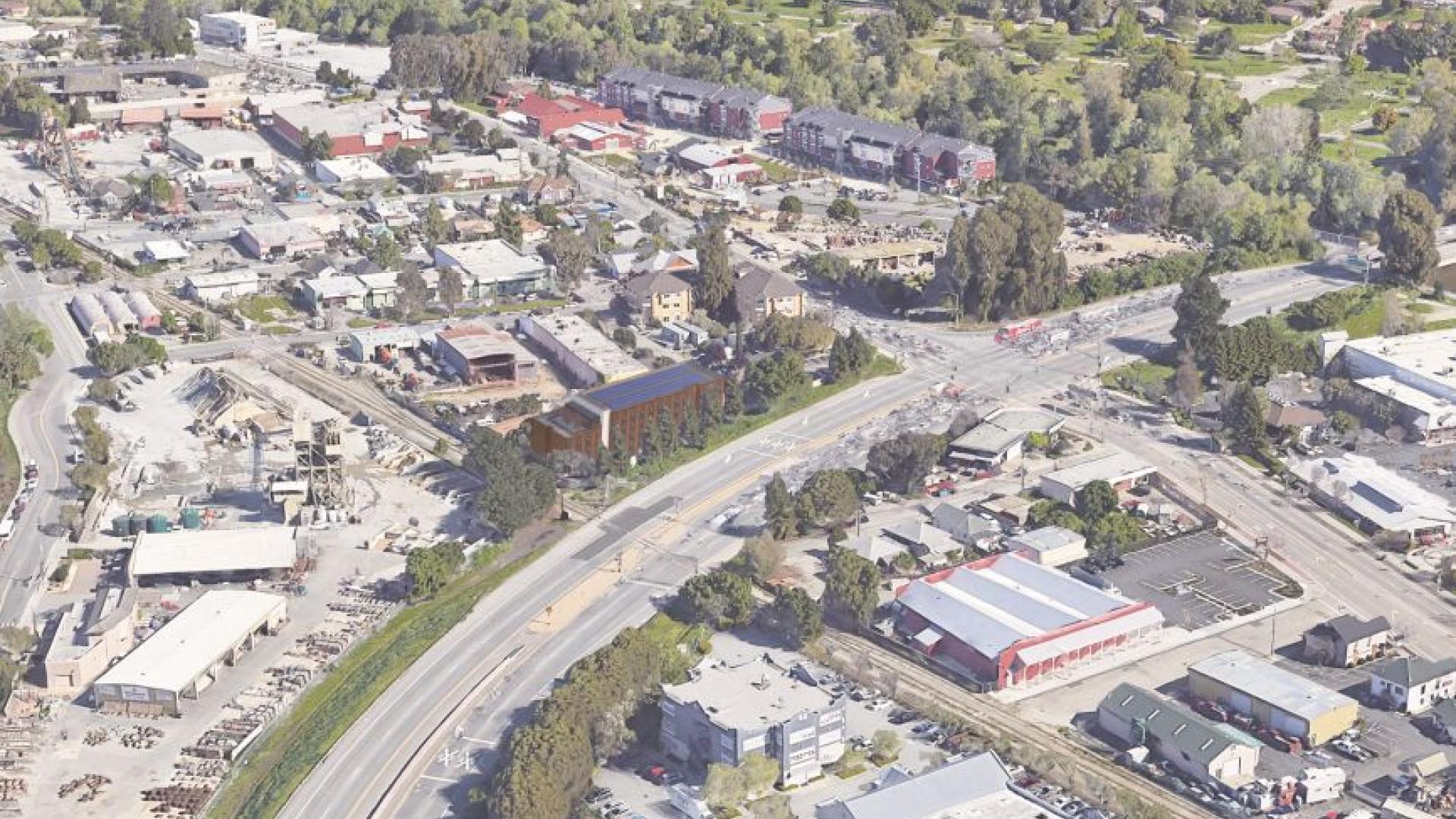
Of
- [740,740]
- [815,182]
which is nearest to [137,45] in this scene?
[815,182]

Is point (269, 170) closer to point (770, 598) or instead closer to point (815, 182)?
point (815, 182)

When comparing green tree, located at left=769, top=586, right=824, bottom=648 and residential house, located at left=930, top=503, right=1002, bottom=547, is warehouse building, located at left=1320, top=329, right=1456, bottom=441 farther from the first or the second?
green tree, located at left=769, top=586, right=824, bottom=648

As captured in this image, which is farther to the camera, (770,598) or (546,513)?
(546,513)

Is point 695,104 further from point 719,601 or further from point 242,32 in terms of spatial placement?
point 719,601

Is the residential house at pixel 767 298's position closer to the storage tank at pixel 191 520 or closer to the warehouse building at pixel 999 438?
the warehouse building at pixel 999 438

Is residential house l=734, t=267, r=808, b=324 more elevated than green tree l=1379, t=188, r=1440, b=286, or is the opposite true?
green tree l=1379, t=188, r=1440, b=286

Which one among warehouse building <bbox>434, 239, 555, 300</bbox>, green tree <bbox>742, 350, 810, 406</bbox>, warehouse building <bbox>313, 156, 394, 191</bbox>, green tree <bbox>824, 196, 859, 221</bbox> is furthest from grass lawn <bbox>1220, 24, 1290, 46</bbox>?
green tree <bbox>742, 350, 810, 406</bbox>
